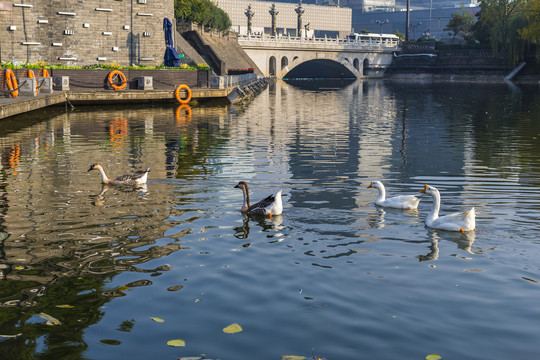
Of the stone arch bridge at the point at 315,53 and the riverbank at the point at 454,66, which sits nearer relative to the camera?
the riverbank at the point at 454,66

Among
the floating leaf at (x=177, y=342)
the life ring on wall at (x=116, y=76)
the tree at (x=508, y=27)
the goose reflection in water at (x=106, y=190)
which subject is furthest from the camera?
the tree at (x=508, y=27)

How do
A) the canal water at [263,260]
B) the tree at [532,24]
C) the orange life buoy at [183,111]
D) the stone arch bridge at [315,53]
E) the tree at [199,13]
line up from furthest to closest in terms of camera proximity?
the stone arch bridge at [315,53], the tree at [532,24], the tree at [199,13], the orange life buoy at [183,111], the canal water at [263,260]

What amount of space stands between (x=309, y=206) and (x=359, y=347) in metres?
6.37

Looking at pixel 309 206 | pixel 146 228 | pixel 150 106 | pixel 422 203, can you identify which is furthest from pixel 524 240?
pixel 150 106

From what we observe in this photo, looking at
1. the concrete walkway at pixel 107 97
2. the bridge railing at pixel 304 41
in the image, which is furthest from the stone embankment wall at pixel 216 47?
the concrete walkway at pixel 107 97

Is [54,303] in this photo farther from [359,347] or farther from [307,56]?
[307,56]

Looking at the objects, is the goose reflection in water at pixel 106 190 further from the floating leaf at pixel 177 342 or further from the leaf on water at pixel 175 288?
the floating leaf at pixel 177 342

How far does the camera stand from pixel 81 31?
45.5 m

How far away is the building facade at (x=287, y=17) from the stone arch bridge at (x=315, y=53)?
3314cm

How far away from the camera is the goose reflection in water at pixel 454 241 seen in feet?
31.9

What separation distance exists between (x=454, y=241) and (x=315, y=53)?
9843 centimetres

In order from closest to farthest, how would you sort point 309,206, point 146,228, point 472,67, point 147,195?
point 146,228
point 309,206
point 147,195
point 472,67

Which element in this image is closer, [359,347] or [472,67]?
[359,347]

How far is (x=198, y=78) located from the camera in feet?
142
